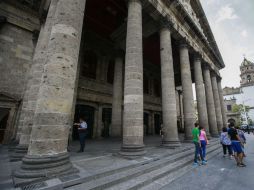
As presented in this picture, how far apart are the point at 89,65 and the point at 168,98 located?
321 inches

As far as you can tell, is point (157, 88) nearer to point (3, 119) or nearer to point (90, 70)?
point (90, 70)

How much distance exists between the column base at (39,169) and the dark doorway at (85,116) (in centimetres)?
815

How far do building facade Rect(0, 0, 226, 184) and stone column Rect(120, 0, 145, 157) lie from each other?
0.04 m

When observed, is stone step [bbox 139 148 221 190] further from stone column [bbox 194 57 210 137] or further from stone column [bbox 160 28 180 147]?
stone column [bbox 194 57 210 137]

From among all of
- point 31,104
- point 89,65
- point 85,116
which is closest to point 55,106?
point 31,104

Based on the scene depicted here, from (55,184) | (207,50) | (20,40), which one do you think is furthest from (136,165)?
(207,50)

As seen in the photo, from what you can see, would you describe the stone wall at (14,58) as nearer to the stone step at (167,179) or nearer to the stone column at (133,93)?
the stone column at (133,93)

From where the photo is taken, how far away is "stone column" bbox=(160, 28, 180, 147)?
27.0ft

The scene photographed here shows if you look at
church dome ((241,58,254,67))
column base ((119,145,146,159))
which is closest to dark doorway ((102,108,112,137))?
column base ((119,145,146,159))

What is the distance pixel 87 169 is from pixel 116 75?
381 inches

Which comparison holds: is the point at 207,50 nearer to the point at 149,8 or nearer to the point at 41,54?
the point at 149,8

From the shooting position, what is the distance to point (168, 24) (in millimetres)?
9711

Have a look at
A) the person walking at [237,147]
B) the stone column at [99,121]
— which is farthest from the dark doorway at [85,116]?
the person walking at [237,147]

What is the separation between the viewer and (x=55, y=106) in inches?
152
